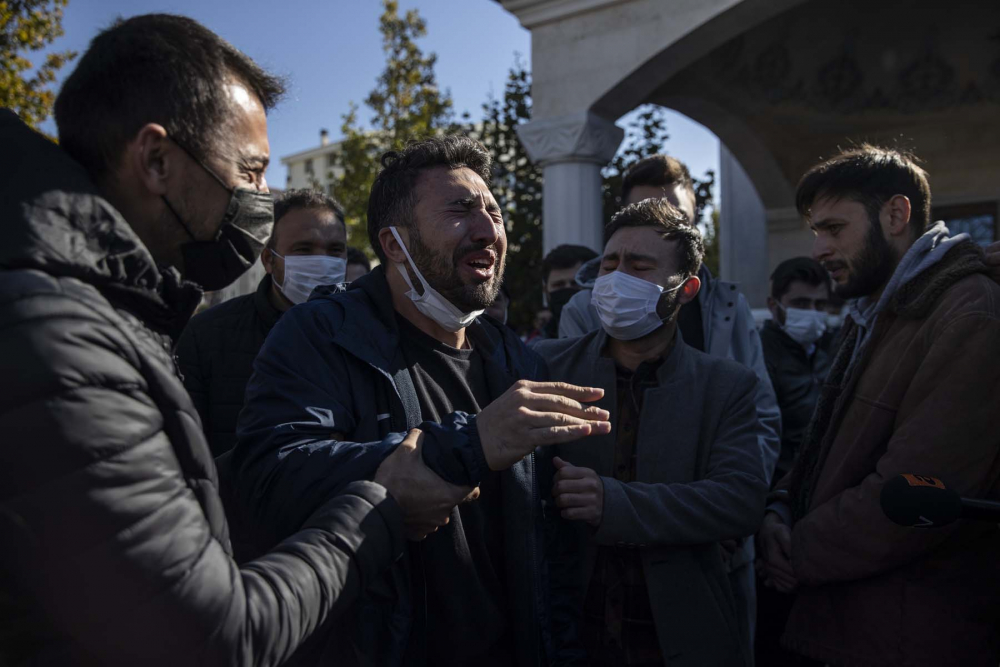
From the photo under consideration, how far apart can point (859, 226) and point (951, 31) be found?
9208mm

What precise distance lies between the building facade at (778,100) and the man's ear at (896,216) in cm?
431

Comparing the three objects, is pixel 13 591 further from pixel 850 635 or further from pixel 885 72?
pixel 885 72

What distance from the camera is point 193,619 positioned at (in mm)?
1126

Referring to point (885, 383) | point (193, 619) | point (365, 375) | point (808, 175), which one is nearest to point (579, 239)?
point (808, 175)

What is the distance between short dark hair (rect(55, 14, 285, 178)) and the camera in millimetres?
1387

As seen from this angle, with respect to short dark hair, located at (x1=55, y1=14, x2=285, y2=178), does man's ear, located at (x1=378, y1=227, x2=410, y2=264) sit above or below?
below

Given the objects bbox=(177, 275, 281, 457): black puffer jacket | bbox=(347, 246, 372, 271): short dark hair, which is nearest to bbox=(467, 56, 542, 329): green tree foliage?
bbox=(347, 246, 372, 271): short dark hair

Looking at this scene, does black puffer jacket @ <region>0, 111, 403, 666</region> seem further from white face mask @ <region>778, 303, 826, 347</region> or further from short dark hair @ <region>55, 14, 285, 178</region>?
white face mask @ <region>778, 303, 826, 347</region>

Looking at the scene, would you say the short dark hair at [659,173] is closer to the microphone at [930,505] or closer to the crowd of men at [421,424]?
the crowd of men at [421,424]

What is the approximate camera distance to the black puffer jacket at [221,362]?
3225mm

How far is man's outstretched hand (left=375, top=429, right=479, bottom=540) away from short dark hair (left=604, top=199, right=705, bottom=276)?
1632 millimetres

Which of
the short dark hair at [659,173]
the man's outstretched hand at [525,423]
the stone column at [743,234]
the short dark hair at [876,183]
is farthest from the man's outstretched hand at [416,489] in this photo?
the stone column at [743,234]

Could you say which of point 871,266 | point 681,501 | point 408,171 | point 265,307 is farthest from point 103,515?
point 871,266

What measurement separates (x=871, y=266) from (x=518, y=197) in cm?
718
